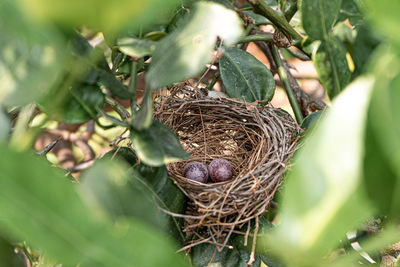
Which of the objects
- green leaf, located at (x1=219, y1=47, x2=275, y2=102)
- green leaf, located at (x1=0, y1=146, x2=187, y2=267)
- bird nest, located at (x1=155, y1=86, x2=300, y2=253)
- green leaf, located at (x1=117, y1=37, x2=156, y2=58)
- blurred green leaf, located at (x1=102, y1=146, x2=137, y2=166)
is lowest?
bird nest, located at (x1=155, y1=86, x2=300, y2=253)

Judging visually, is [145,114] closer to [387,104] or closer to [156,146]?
[156,146]

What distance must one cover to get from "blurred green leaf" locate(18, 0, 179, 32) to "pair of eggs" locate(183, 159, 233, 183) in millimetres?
799

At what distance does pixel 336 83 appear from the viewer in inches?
18.6

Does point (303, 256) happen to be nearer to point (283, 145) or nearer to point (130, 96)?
point (130, 96)

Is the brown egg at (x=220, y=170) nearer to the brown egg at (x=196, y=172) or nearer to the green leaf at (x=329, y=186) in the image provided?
the brown egg at (x=196, y=172)

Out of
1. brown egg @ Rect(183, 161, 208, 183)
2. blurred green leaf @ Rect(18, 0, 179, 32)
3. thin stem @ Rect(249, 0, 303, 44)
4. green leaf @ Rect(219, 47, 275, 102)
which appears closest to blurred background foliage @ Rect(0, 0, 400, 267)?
blurred green leaf @ Rect(18, 0, 179, 32)

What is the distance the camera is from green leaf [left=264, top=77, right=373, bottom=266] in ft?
0.60

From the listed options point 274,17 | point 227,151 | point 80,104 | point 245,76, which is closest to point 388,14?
point 80,104

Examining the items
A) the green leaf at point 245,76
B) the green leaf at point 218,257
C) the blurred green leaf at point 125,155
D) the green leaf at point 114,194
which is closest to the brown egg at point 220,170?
the green leaf at point 245,76

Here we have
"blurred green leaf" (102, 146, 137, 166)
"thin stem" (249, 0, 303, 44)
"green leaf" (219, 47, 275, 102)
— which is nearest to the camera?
"blurred green leaf" (102, 146, 137, 166)

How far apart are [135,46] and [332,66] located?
23 centimetres

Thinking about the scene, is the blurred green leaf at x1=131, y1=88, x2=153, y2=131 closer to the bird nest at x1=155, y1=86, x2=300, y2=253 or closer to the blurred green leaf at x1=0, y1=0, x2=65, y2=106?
the blurred green leaf at x1=0, y1=0, x2=65, y2=106

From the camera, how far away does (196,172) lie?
3.24ft

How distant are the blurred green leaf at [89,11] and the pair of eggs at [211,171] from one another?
80 centimetres
